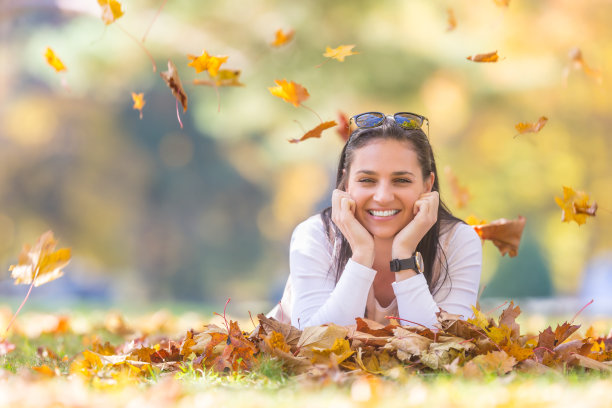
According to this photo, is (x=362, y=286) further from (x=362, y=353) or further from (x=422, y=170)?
(x=422, y=170)

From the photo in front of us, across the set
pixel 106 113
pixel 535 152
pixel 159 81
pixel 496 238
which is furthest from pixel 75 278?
pixel 496 238

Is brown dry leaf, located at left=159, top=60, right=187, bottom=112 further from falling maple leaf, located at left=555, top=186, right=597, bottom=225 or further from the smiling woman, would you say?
falling maple leaf, located at left=555, top=186, right=597, bottom=225

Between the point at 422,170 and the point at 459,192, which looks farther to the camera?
the point at 459,192

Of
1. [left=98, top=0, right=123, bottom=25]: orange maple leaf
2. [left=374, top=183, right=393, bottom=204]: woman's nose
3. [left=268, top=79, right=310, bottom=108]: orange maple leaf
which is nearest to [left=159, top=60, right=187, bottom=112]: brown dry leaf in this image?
[left=98, top=0, right=123, bottom=25]: orange maple leaf

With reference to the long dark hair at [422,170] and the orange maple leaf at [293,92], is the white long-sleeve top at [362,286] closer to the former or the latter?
the long dark hair at [422,170]

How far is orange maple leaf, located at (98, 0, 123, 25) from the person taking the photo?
297 centimetres

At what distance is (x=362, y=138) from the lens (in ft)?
10.7

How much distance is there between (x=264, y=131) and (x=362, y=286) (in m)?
11.8

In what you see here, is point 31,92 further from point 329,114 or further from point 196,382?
point 196,382

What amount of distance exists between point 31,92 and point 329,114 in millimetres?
9973

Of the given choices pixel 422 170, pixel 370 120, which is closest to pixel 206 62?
pixel 370 120

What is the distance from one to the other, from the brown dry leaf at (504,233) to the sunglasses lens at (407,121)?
2.75 ft

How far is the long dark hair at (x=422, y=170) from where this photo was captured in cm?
323

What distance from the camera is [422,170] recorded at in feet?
10.7
